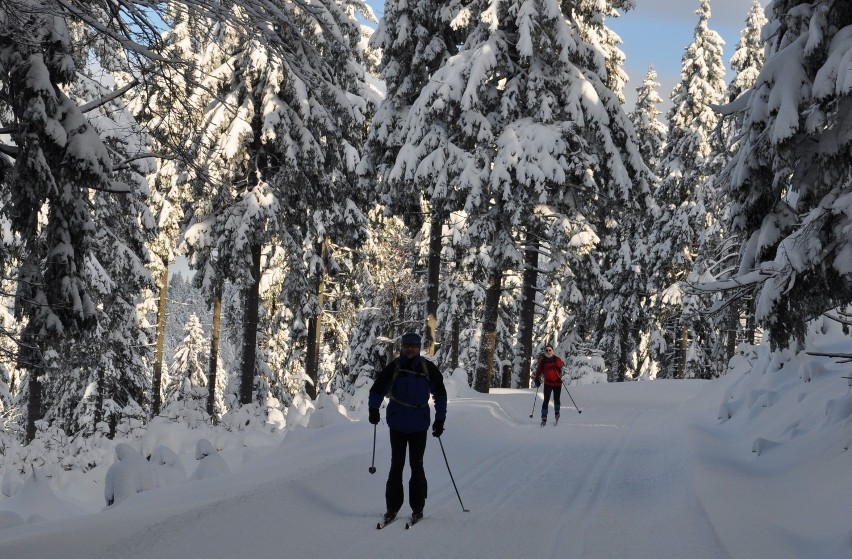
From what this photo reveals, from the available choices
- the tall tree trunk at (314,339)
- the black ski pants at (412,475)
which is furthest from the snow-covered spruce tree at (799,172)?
the tall tree trunk at (314,339)

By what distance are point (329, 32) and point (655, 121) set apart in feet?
125

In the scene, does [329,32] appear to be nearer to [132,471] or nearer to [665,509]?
[132,471]

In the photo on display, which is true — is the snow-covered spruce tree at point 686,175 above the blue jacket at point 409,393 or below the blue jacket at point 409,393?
above

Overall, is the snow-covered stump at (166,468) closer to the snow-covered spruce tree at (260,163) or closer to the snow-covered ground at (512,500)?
the snow-covered ground at (512,500)

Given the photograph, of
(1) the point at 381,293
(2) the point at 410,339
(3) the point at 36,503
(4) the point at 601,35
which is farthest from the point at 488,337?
(3) the point at 36,503

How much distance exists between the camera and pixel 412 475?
7.46 m

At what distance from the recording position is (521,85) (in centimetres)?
1878

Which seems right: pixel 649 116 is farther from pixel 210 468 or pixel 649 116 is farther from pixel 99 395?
pixel 210 468

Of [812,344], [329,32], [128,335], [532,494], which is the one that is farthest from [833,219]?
[128,335]

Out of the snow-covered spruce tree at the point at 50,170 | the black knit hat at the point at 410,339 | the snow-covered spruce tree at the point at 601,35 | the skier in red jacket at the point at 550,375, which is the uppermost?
the snow-covered spruce tree at the point at 601,35

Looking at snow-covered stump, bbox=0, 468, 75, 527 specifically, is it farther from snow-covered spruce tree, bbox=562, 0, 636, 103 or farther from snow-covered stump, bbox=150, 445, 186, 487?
snow-covered spruce tree, bbox=562, 0, 636, 103

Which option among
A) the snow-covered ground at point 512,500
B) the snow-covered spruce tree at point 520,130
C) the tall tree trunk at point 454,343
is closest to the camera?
the snow-covered ground at point 512,500

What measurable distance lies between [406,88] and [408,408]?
46.5ft

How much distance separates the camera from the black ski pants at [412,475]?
7.33 metres
